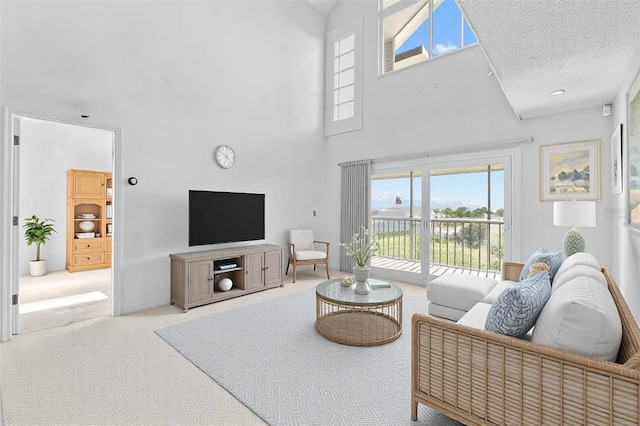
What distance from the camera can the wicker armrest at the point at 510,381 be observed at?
1169 millimetres

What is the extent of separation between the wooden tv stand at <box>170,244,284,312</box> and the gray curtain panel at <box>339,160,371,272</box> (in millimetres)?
1496

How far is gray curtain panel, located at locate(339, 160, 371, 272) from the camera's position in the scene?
5520 millimetres

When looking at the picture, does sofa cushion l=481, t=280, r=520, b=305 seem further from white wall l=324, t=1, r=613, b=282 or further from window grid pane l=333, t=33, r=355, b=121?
window grid pane l=333, t=33, r=355, b=121

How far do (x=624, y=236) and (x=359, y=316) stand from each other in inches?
97.0

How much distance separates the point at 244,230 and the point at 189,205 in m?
0.89

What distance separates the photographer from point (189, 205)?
13.1ft

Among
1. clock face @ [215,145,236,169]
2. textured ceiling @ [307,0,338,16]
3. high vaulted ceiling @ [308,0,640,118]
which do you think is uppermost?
textured ceiling @ [307,0,338,16]

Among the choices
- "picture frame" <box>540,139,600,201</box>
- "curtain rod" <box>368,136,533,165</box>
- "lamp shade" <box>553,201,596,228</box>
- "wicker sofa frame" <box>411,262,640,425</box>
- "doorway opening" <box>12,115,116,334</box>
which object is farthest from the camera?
"doorway opening" <box>12,115,116,334</box>

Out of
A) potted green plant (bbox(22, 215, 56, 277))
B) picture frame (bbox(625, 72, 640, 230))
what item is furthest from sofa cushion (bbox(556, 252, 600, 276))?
potted green plant (bbox(22, 215, 56, 277))

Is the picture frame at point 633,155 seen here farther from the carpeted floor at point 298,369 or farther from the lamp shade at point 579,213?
the carpeted floor at point 298,369

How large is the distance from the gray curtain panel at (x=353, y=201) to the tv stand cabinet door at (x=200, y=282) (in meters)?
2.58

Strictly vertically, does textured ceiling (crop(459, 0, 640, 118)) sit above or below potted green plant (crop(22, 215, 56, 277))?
above

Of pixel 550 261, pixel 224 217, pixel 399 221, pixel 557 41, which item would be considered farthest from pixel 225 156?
pixel 550 261

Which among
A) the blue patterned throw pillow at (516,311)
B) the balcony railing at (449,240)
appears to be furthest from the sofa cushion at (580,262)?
the balcony railing at (449,240)
